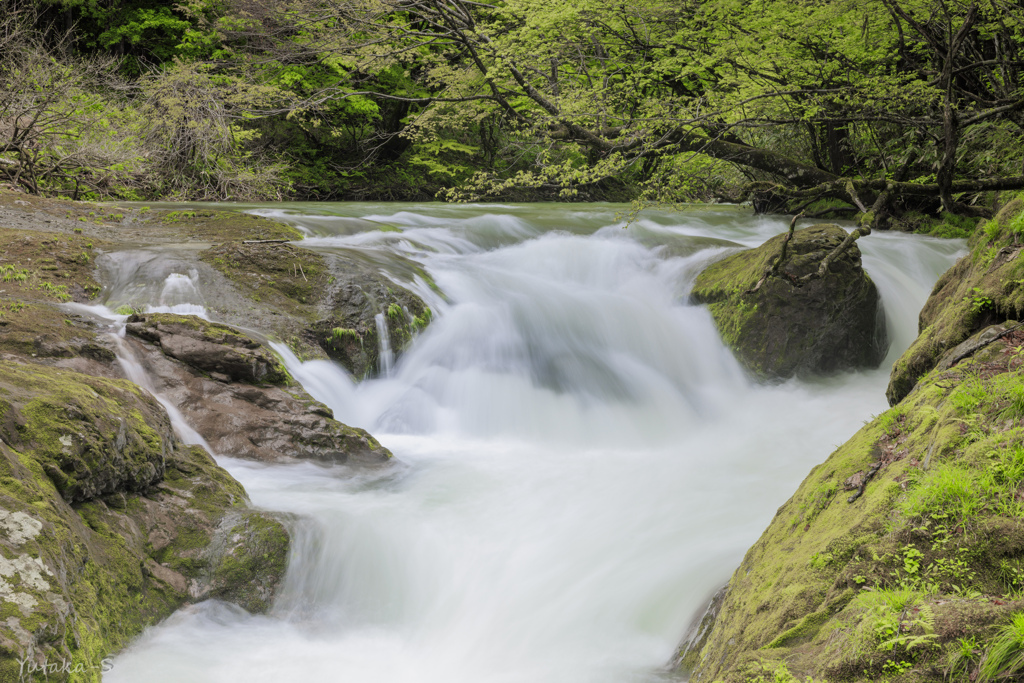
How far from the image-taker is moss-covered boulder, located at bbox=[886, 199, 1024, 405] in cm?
347

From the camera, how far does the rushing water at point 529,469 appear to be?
3.63m

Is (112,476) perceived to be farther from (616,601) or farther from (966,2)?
(966,2)

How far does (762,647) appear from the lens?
89.3 inches

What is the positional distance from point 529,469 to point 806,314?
4.34m

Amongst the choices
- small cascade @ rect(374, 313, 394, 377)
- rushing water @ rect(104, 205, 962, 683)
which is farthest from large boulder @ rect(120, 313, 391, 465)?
small cascade @ rect(374, 313, 394, 377)

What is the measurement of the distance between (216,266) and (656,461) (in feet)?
16.3

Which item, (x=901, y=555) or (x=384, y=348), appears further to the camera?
(x=384, y=348)

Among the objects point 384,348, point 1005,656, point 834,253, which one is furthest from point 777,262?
point 1005,656

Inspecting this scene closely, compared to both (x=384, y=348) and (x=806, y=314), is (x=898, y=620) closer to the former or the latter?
(x=384, y=348)

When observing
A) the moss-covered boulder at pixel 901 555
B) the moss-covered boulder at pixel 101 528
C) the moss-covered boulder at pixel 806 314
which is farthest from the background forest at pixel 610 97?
the moss-covered boulder at pixel 101 528

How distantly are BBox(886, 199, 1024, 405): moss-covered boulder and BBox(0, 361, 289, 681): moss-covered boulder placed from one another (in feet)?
13.0

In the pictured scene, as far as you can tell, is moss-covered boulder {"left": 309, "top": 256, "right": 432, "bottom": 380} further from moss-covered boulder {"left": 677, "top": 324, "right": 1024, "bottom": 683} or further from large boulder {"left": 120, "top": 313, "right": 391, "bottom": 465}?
moss-covered boulder {"left": 677, "top": 324, "right": 1024, "bottom": 683}

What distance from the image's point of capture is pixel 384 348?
7141 millimetres

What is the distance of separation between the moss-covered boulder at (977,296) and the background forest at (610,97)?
353 centimetres
